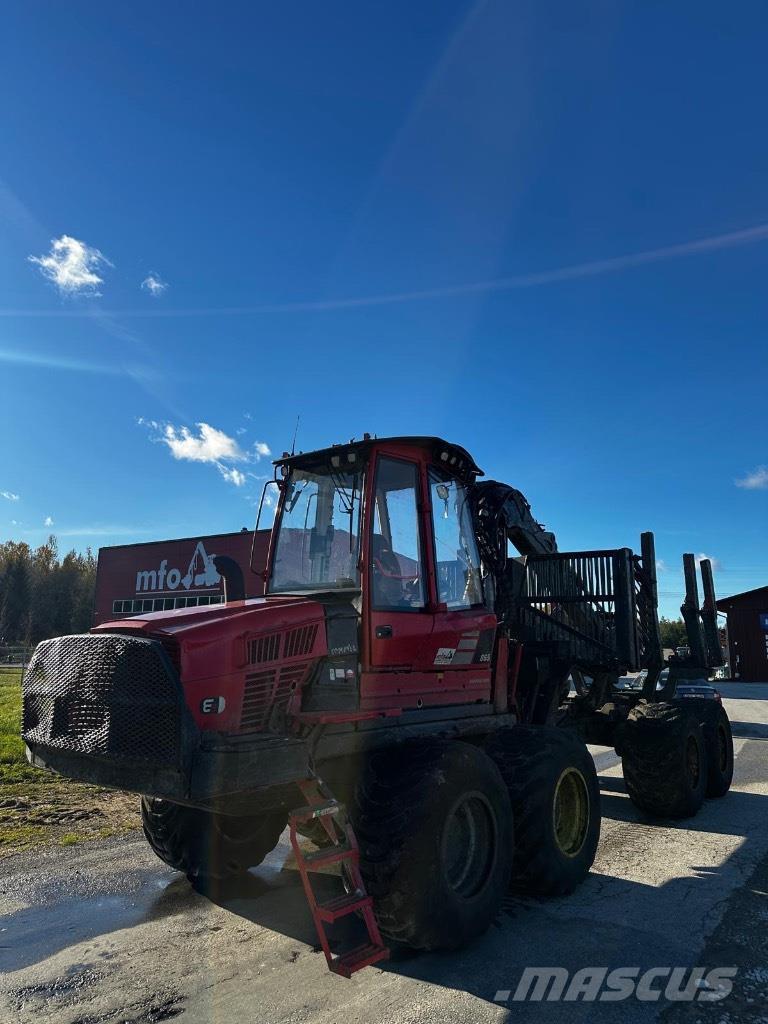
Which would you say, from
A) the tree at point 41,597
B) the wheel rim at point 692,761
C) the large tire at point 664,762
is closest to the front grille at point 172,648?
the large tire at point 664,762

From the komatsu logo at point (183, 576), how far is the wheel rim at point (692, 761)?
57.2ft

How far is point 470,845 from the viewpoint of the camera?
486 centimetres

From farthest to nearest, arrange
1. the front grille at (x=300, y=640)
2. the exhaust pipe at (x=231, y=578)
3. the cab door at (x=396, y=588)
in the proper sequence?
1. the exhaust pipe at (x=231, y=578)
2. the cab door at (x=396, y=588)
3. the front grille at (x=300, y=640)

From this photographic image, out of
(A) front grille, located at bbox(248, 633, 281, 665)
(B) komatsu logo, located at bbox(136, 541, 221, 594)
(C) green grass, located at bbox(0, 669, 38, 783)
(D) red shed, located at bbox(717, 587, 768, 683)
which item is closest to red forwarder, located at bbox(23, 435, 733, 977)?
(A) front grille, located at bbox(248, 633, 281, 665)

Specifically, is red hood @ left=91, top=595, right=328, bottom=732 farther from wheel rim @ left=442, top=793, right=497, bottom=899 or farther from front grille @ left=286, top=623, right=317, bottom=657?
wheel rim @ left=442, top=793, right=497, bottom=899

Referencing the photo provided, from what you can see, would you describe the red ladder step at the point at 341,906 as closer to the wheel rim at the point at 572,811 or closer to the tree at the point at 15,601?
the wheel rim at the point at 572,811

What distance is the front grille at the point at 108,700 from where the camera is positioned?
3.86 m

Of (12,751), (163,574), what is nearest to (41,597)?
(163,574)

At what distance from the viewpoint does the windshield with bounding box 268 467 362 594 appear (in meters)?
5.08

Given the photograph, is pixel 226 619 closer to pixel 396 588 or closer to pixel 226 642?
pixel 226 642

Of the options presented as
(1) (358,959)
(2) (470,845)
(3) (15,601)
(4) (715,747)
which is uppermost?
(3) (15,601)

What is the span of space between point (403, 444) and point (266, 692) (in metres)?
2.11

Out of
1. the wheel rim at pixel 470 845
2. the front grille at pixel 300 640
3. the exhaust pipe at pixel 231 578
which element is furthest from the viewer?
the exhaust pipe at pixel 231 578

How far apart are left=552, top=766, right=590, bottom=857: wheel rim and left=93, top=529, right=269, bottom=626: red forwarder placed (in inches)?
641
